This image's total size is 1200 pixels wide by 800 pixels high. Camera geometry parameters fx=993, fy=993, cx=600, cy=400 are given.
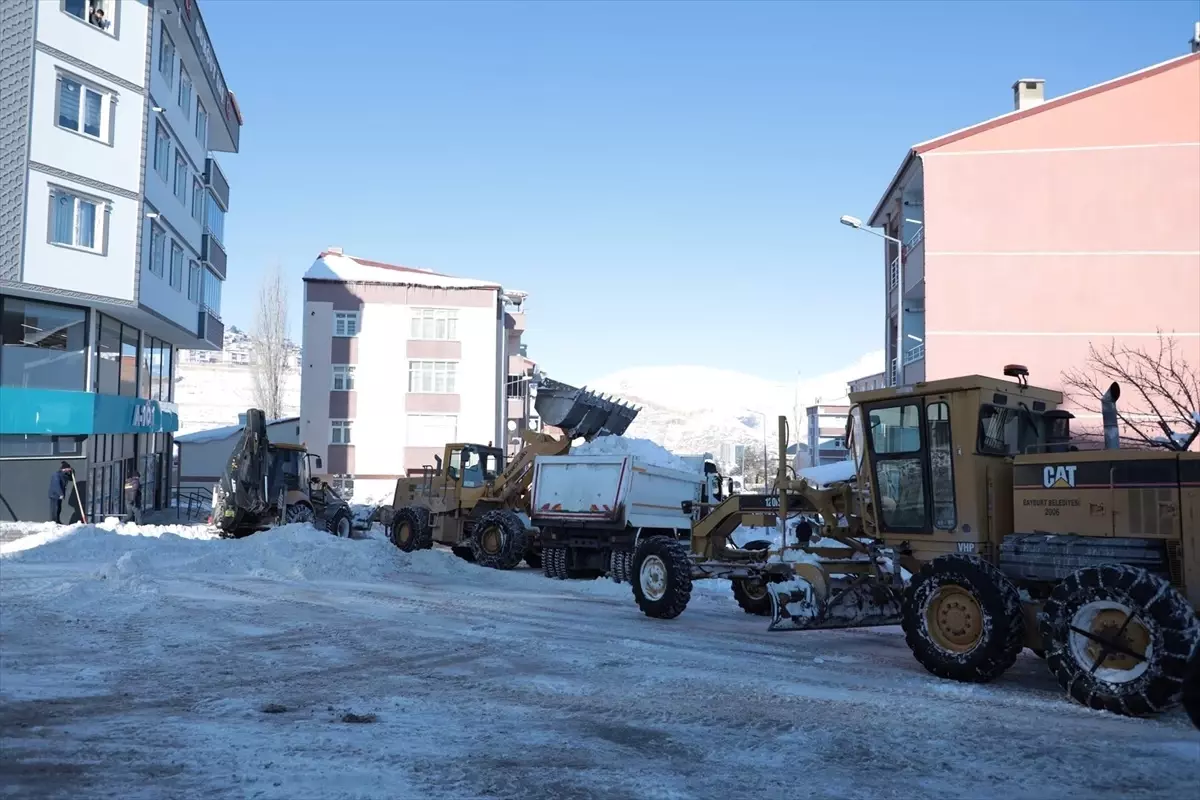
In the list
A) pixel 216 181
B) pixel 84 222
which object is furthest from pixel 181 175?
pixel 84 222

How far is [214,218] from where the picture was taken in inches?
1540

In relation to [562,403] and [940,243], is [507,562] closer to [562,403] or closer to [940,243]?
[562,403]

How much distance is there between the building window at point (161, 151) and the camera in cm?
2889

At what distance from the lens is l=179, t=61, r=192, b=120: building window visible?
32.1 metres

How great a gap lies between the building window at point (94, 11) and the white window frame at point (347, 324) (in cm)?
2445

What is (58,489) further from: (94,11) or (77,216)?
(94,11)

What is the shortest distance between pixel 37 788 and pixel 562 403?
1638 cm

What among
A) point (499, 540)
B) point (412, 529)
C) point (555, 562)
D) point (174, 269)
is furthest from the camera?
point (174, 269)

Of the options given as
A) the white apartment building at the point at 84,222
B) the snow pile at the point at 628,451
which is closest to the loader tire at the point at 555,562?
the snow pile at the point at 628,451

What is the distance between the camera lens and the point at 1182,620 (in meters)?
7.44

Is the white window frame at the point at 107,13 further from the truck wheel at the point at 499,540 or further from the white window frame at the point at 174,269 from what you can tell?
the truck wheel at the point at 499,540

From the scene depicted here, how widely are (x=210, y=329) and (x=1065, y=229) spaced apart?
30237mm

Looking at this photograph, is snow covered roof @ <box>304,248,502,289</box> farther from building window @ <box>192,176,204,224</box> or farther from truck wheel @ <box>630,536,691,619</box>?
truck wheel @ <box>630,536,691,619</box>

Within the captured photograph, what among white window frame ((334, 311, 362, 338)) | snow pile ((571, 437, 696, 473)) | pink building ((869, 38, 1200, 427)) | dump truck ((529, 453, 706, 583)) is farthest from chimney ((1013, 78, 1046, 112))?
white window frame ((334, 311, 362, 338))
